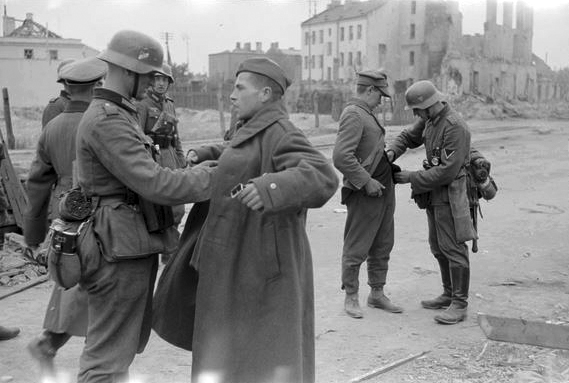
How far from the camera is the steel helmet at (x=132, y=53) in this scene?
3869 millimetres

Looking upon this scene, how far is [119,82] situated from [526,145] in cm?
2516

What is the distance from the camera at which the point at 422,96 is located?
666 centimetres

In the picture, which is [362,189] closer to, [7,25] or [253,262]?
[253,262]

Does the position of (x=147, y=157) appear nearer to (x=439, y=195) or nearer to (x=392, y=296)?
(x=439, y=195)

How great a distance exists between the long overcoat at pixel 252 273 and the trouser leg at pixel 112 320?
343mm

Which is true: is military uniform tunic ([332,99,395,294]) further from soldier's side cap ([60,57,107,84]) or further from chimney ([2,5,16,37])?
Answer: chimney ([2,5,16,37])

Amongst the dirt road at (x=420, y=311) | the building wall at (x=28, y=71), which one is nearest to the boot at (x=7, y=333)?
the dirt road at (x=420, y=311)

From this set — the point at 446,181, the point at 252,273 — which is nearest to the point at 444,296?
the point at 446,181

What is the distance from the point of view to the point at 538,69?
7812 cm

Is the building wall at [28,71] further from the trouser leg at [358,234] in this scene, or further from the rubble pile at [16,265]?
the trouser leg at [358,234]

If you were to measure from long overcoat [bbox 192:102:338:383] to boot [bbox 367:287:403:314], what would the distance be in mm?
3208

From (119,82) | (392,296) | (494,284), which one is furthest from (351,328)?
(119,82)

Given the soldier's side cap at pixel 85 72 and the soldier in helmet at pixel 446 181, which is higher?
the soldier's side cap at pixel 85 72

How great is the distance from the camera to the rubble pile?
8.03 metres
